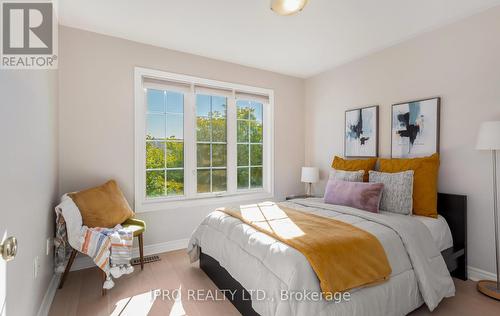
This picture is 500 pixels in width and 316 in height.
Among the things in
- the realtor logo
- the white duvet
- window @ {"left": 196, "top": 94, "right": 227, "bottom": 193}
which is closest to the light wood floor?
the white duvet

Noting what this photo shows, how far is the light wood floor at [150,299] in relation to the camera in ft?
6.46

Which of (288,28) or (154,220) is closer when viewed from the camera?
(288,28)

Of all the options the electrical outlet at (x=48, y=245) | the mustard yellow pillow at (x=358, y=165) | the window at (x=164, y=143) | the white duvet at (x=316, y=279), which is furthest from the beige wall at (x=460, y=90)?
the electrical outlet at (x=48, y=245)

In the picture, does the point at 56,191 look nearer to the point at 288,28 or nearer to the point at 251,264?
the point at 251,264

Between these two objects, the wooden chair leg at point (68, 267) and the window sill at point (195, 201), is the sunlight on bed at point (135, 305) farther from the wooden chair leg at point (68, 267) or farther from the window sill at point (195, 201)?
the window sill at point (195, 201)

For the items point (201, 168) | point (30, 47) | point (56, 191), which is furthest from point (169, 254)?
point (30, 47)

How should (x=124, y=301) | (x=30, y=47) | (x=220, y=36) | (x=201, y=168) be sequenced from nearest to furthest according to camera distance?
(x=30, y=47), (x=124, y=301), (x=220, y=36), (x=201, y=168)

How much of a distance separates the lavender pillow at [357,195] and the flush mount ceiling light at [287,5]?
1813mm

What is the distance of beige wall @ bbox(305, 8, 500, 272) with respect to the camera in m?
2.35

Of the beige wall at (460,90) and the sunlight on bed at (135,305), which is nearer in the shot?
the sunlight on bed at (135,305)

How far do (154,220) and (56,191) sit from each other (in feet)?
3.49

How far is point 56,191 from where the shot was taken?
2.50 m

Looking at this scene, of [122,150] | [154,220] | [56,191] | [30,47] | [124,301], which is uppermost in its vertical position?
[30,47]

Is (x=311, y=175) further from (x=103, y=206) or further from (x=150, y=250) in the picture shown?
(x=103, y=206)
